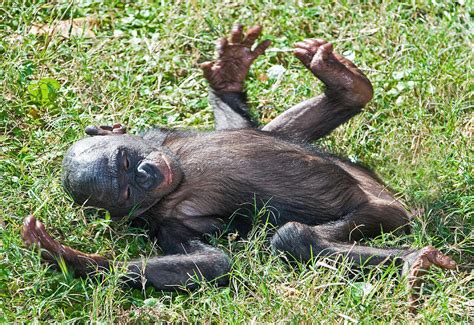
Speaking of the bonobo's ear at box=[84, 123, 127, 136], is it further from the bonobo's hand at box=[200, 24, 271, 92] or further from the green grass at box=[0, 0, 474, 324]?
the bonobo's hand at box=[200, 24, 271, 92]

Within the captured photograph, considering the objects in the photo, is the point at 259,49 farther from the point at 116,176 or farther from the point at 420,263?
the point at 420,263

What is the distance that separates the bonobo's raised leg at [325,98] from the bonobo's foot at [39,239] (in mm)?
2157

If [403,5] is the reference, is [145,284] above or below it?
below

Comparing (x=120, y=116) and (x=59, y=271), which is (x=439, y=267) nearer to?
(x=59, y=271)

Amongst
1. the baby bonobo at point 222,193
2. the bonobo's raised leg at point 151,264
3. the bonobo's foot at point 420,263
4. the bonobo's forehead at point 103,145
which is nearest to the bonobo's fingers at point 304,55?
the baby bonobo at point 222,193

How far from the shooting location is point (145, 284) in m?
6.53

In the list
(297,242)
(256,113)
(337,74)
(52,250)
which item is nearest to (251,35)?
(256,113)

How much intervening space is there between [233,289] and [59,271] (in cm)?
113

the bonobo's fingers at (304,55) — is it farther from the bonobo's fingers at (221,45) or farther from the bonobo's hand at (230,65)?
the bonobo's fingers at (221,45)

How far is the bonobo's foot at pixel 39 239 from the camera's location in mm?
6355

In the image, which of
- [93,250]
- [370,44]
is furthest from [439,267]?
[370,44]

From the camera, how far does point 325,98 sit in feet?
25.4

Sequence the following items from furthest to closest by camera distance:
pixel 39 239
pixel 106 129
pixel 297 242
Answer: pixel 106 129
pixel 297 242
pixel 39 239

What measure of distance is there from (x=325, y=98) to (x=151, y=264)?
209 centimetres
